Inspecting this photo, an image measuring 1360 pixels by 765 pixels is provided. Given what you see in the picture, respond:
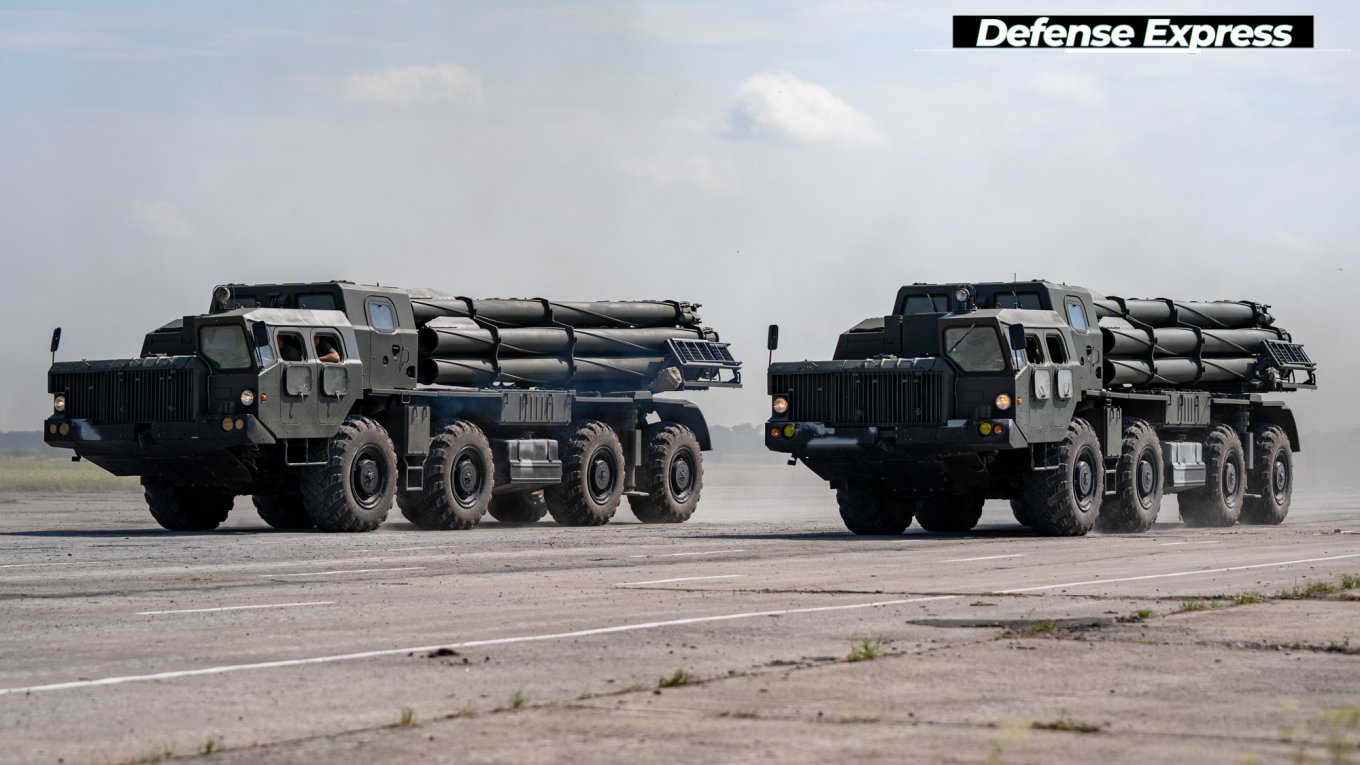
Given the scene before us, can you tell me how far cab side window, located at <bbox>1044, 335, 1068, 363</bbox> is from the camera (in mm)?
27070

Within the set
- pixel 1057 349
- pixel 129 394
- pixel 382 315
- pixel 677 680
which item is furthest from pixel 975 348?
pixel 677 680

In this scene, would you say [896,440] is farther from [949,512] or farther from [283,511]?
[283,511]

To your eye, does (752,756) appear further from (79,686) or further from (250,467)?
(250,467)

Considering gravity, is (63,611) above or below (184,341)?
below

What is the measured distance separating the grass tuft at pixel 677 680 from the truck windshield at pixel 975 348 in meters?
16.4

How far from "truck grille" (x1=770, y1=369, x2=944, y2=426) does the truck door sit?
642 cm

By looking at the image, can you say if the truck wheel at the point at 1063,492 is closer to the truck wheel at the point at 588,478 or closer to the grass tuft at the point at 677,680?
the truck wheel at the point at 588,478

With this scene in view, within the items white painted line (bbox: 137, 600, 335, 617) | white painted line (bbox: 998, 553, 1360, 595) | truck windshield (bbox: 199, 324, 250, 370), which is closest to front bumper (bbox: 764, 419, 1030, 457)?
white painted line (bbox: 998, 553, 1360, 595)

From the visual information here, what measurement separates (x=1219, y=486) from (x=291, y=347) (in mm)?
15008

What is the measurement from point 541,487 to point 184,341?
5.91 meters

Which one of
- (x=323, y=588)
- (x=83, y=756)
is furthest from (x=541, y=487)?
(x=83, y=756)

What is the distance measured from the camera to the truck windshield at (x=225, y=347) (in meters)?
26.3

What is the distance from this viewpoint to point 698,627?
1283 cm

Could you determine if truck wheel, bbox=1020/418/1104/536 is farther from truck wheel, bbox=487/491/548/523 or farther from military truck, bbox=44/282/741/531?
truck wheel, bbox=487/491/548/523
